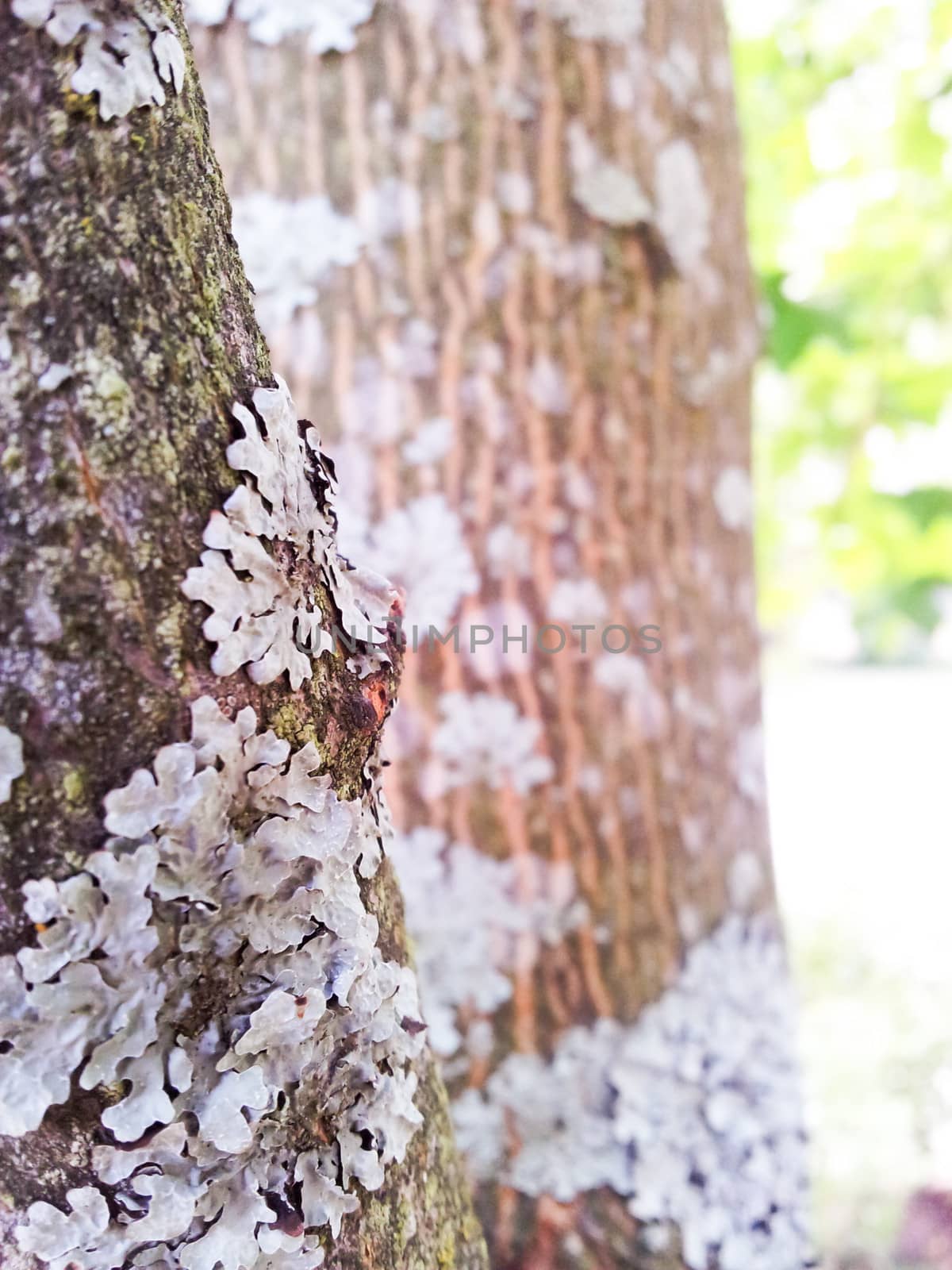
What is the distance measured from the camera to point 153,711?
1.37ft

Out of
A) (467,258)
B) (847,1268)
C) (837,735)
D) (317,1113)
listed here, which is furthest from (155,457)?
(837,735)

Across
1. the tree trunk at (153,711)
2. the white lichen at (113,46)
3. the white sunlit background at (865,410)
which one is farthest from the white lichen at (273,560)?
the white sunlit background at (865,410)

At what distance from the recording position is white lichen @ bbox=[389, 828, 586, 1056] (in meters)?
0.99

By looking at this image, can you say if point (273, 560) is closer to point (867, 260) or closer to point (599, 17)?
point (599, 17)

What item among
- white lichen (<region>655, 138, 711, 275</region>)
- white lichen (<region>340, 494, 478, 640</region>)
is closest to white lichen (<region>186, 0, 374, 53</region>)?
white lichen (<region>655, 138, 711, 275</region>)

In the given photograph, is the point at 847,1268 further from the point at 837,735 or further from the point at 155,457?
the point at 837,735

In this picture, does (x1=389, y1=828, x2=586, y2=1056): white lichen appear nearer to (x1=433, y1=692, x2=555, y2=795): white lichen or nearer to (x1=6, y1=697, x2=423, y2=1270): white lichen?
(x1=433, y1=692, x2=555, y2=795): white lichen

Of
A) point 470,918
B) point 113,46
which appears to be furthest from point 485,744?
point 113,46

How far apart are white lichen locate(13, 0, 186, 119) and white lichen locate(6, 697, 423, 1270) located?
26cm

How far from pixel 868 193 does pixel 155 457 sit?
263 centimetres

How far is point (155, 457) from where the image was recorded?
41 cm

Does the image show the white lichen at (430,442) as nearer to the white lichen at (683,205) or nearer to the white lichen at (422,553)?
the white lichen at (422,553)

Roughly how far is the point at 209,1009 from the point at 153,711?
5.7 inches

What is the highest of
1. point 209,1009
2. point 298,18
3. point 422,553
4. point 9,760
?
point 298,18
